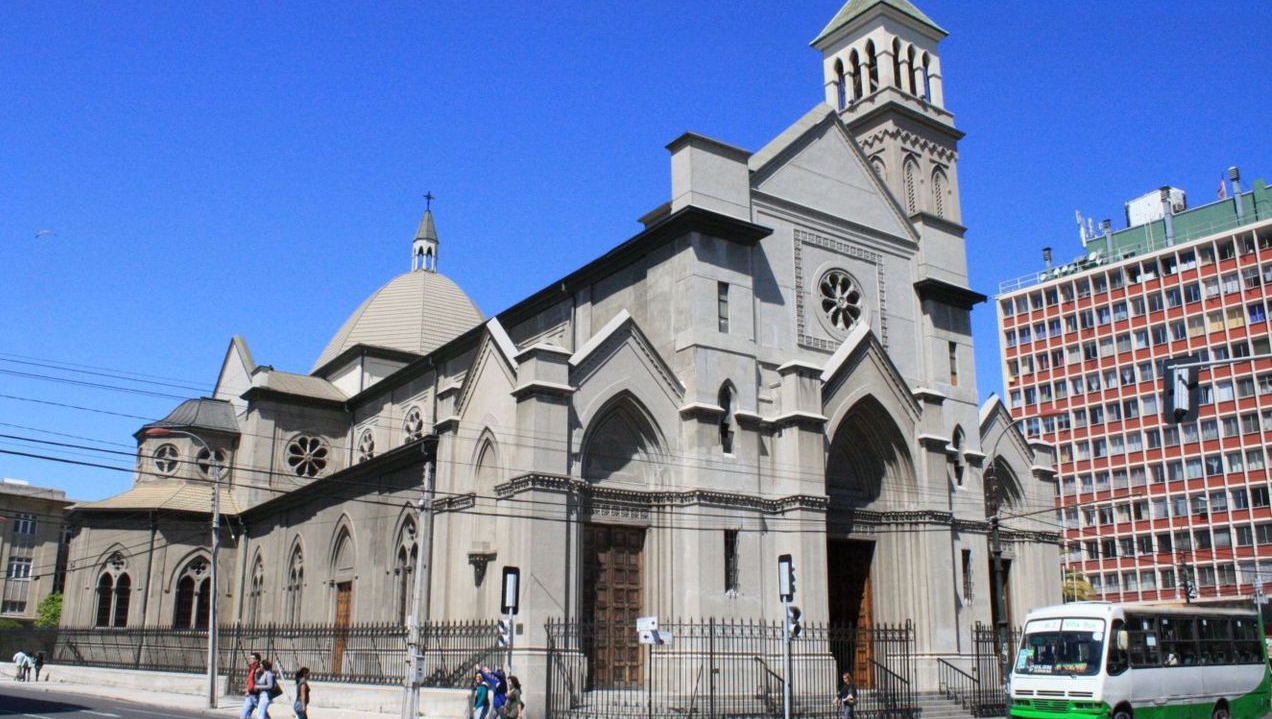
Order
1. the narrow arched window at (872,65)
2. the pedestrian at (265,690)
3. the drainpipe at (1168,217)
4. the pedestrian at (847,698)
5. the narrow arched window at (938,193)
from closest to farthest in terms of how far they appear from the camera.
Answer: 1. the pedestrian at (265,690)
2. the pedestrian at (847,698)
3. the narrow arched window at (938,193)
4. the narrow arched window at (872,65)
5. the drainpipe at (1168,217)

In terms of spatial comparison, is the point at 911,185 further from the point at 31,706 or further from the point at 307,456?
the point at 31,706

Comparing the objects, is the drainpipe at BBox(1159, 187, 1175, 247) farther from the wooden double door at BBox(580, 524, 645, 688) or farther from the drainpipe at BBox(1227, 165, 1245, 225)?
the wooden double door at BBox(580, 524, 645, 688)

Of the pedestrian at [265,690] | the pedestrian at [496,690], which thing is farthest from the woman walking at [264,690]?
the pedestrian at [496,690]

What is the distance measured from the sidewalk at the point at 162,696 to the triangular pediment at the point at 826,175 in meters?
18.9

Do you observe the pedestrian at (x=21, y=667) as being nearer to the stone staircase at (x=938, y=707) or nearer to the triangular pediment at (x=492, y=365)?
the triangular pediment at (x=492, y=365)

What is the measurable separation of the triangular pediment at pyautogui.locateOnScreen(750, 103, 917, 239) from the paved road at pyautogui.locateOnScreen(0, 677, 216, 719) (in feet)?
72.6

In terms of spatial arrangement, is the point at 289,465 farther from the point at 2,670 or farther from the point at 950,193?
the point at 950,193

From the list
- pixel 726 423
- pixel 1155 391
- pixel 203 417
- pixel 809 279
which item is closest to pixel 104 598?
pixel 203 417

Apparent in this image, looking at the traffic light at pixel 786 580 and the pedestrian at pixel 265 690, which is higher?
the traffic light at pixel 786 580

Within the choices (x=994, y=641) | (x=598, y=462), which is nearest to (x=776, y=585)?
(x=598, y=462)

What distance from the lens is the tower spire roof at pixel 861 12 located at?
1618 inches

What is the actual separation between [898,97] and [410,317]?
28.1 meters

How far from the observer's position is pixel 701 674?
90.7 ft

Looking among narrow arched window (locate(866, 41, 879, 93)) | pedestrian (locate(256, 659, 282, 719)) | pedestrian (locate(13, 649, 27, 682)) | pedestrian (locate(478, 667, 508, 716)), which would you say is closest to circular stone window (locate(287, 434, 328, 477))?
pedestrian (locate(13, 649, 27, 682))
